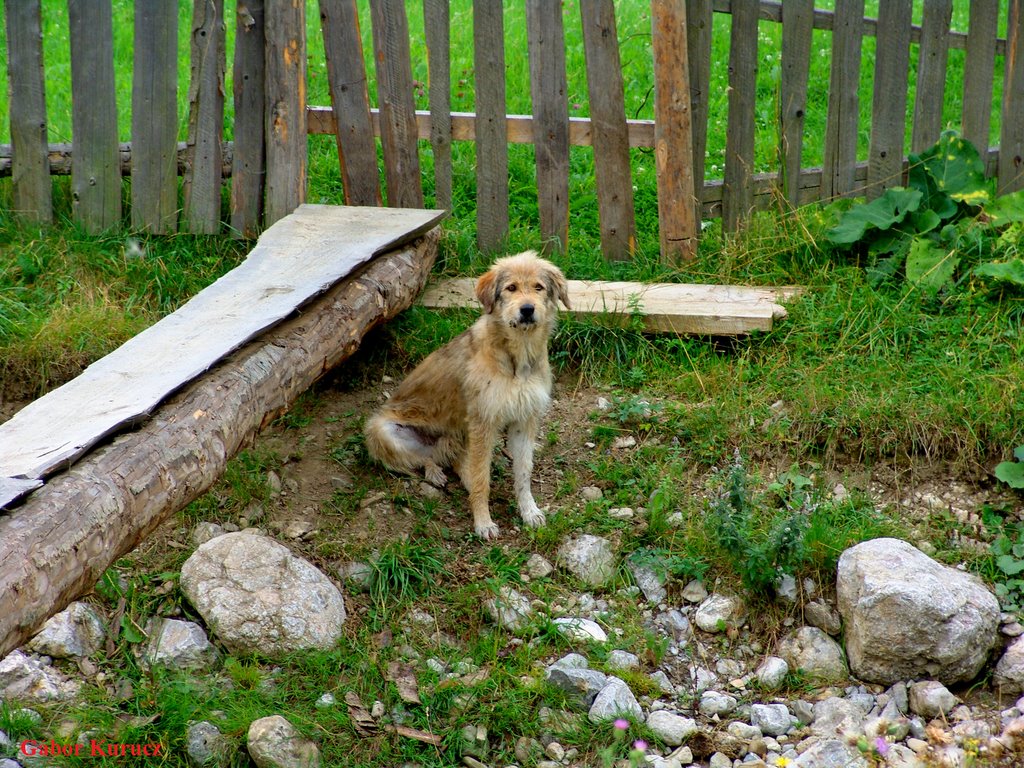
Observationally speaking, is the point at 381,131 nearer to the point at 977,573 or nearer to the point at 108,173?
the point at 108,173

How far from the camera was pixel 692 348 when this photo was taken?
6129mm

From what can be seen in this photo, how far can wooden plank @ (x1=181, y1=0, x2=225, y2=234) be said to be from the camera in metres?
6.41

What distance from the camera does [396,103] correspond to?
6.62 m

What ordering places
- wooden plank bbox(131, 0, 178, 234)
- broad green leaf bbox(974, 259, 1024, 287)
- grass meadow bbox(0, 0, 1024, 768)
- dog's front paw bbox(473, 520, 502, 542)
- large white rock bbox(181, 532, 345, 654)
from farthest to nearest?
wooden plank bbox(131, 0, 178, 234) → broad green leaf bbox(974, 259, 1024, 287) → dog's front paw bbox(473, 520, 502, 542) → large white rock bbox(181, 532, 345, 654) → grass meadow bbox(0, 0, 1024, 768)

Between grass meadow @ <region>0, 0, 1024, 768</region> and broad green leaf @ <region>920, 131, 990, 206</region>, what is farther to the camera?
broad green leaf @ <region>920, 131, 990, 206</region>

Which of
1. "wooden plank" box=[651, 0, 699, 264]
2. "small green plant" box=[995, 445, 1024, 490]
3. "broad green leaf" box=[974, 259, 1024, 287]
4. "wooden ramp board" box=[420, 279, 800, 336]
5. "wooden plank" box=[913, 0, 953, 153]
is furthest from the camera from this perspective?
"wooden plank" box=[913, 0, 953, 153]

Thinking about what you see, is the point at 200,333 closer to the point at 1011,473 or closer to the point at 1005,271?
the point at 1011,473

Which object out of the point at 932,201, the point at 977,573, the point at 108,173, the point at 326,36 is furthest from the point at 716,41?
the point at 977,573

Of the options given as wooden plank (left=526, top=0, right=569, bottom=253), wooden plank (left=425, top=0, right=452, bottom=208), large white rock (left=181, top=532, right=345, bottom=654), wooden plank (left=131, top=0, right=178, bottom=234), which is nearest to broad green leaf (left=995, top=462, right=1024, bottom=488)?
wooden plank (left=526, top=0, right=569, bottom=253)

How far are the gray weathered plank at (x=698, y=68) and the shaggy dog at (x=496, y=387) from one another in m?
1.87

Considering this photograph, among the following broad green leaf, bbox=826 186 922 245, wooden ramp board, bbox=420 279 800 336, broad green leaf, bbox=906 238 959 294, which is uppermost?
broad green leaf, bbox=826 186 922 245

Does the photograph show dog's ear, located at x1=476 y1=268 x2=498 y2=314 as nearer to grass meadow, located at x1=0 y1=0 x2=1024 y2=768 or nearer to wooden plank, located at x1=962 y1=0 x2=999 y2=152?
grass meadow, located at x1=0 y1=0 x2=1024 y2=768

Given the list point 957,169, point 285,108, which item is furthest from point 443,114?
point 957,169

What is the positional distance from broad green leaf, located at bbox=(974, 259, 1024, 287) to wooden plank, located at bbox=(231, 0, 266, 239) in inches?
176
